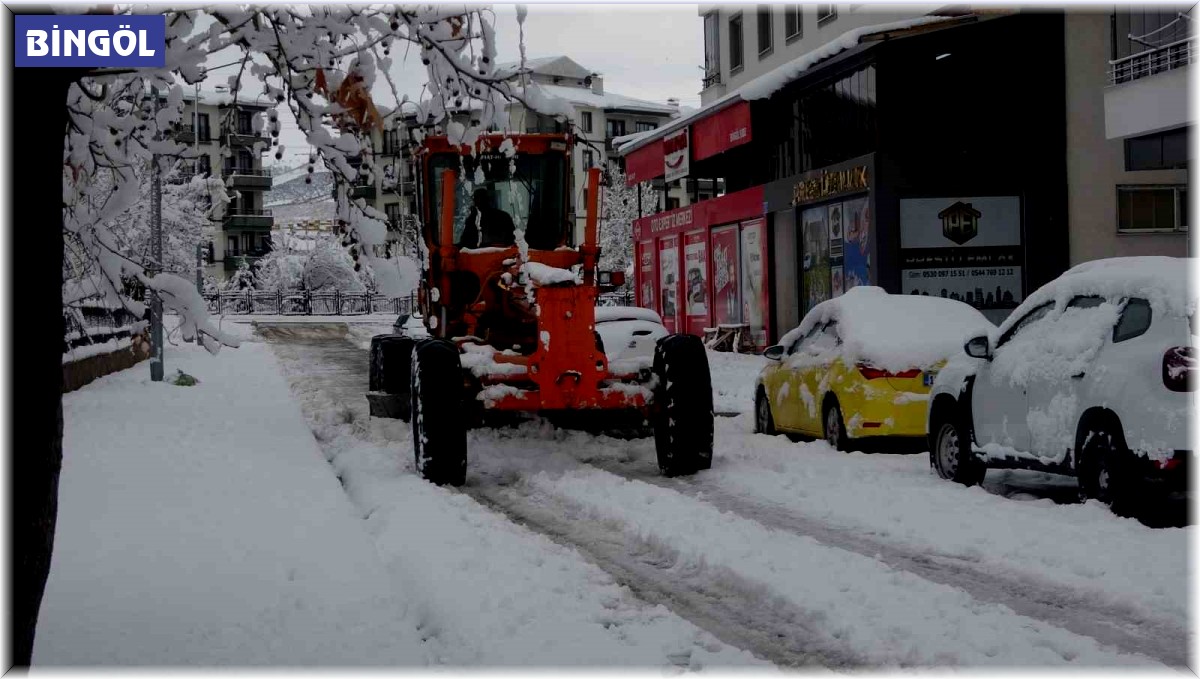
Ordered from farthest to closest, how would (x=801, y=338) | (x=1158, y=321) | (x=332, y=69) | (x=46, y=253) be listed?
(x=801, y=338), (x=1158, y=321), (x=332, y=69), (x=46, y=253)

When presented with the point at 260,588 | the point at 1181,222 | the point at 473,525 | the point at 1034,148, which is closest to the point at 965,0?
the point at 1034,148

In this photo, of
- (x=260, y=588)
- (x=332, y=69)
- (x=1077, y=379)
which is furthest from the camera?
(x=1077, y=379)

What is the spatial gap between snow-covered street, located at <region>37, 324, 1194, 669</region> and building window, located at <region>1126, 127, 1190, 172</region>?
36.0ft

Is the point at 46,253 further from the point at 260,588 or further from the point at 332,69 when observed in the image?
the point at 260,588

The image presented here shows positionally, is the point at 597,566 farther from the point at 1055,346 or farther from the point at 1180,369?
the point at 1055,346

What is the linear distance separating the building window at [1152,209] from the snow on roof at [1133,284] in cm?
1837

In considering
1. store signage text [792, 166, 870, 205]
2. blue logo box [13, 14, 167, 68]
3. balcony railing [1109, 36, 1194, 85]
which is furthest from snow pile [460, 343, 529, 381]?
store signage text [792, 166, 870, 205]

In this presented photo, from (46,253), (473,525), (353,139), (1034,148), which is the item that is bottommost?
(473,525)

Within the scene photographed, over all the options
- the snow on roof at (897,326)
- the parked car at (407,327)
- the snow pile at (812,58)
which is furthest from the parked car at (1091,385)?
the snow pile at (812,58)

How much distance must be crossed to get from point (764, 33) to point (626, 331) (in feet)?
61.8

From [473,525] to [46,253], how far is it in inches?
180

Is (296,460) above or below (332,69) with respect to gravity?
below

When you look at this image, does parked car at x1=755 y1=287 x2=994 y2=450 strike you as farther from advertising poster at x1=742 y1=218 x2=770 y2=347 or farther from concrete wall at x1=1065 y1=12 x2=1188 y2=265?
advertising poster at x1=742 y1=218 x2=770 y2=347

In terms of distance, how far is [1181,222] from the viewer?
2838cm
